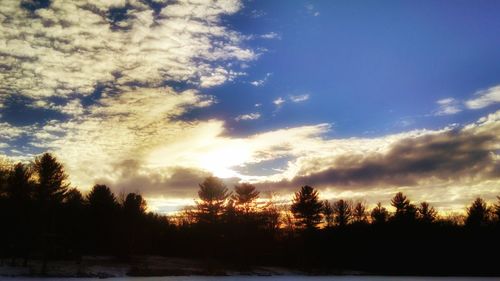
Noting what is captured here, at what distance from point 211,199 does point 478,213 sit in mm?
62752

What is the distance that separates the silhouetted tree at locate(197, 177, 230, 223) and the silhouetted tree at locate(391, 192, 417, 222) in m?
41.5

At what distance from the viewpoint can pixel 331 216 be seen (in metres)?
110

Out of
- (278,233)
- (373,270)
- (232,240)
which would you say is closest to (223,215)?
(232,240)

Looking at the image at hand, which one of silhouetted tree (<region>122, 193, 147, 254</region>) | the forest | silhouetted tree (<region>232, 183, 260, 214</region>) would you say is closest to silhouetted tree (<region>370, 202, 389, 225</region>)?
the forest

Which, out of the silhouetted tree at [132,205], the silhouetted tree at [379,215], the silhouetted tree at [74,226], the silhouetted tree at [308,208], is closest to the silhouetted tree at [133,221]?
the silhouetted tree at [132,205]

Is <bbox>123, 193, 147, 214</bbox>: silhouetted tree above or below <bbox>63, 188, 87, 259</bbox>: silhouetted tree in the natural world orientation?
above

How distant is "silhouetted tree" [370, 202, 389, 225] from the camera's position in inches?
3969

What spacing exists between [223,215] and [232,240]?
6.27 m

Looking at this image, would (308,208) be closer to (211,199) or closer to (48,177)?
(211,199)

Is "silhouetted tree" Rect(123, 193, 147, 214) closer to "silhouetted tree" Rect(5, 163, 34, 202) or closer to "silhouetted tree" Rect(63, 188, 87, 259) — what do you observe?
"silhouetted tree" Rect(63, 188, 87, 259)

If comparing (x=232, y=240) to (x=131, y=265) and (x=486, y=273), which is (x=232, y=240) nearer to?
(x=131, y=265)

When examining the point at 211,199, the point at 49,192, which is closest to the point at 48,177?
the point at 49,192

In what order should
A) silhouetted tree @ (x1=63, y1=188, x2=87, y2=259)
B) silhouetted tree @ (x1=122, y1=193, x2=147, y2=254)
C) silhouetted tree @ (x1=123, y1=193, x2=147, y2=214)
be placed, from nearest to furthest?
silhouetted tree @ (x1=63, y1=188, x2=87, y2=259) → silhouetted tree @ (x1=122, y1=193, x2=147, y2=254) → silhouetted tree @ (x1=123, y1=193, x2=147, y2=214)

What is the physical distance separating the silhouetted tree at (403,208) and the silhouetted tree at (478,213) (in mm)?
12107
